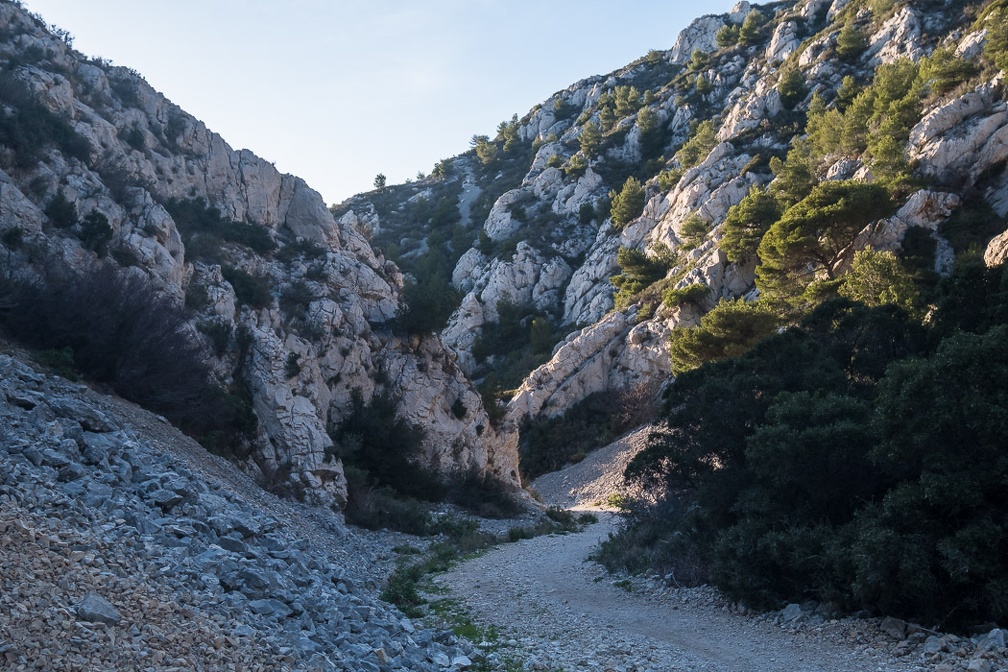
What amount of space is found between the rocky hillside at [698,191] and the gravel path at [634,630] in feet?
55.6

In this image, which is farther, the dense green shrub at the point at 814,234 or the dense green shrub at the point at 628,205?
the dense green shrub at the point at 628,205

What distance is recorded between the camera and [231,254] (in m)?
25.5

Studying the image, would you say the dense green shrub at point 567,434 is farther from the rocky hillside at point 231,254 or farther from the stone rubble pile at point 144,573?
the stone rubble pile at point 144,573

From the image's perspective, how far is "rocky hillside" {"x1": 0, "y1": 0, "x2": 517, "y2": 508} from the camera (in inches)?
741

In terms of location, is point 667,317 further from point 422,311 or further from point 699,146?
point 699,146

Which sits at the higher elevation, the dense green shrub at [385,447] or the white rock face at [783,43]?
the white rock face at [783,43]

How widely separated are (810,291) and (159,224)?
92.9 feet

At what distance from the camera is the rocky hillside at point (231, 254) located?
18812 millimetres

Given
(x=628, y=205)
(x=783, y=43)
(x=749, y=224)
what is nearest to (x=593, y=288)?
(x=628, y=205)

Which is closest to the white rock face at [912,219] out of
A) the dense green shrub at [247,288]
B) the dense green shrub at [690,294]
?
the dense green shrub at [690,294]

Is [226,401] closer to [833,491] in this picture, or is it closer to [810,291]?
[833,491]

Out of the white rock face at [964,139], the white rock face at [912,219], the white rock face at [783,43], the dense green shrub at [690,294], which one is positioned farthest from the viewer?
the white rock face at [783,43]

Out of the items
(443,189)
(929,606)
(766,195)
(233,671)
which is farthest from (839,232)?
(443,189)

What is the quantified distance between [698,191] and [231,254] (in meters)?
39.6
